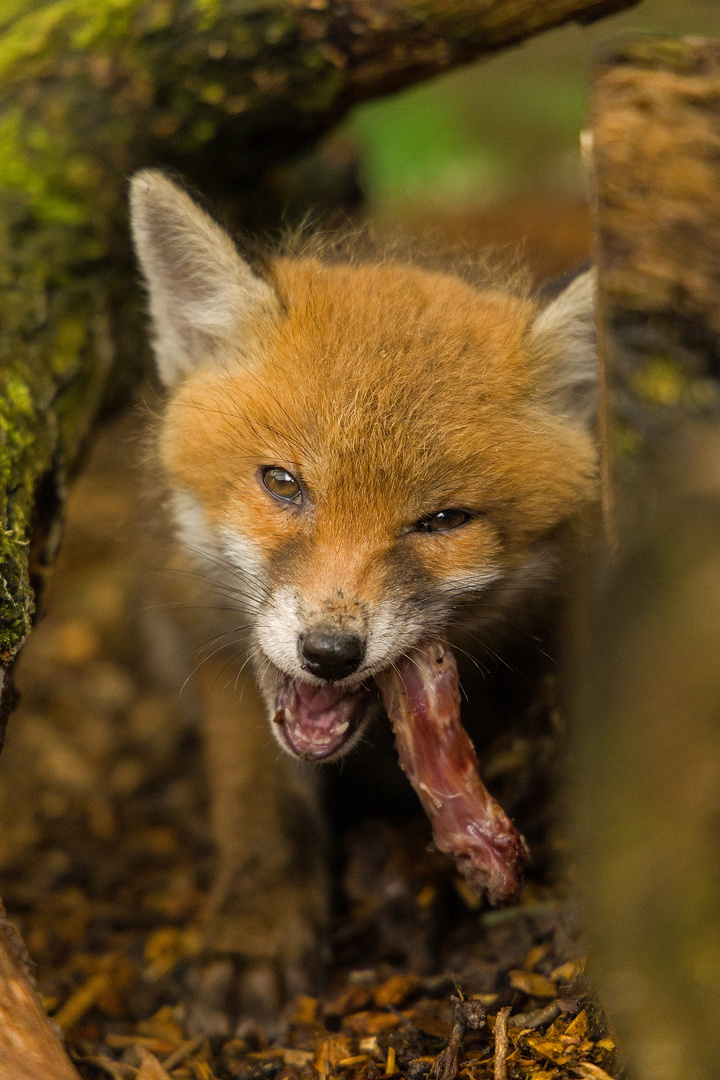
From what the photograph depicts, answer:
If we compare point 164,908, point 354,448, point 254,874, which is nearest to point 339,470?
point 354,448

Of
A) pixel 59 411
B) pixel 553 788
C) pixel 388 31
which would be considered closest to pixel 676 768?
pixel 553 788

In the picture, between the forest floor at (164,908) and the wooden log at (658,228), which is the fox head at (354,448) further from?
the forest floor at (164,908)

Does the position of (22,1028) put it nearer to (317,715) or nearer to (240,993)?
(317,715)

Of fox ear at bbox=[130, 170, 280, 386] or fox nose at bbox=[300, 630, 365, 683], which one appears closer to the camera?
fox nose at bbox=[300, 630, 365, 683]

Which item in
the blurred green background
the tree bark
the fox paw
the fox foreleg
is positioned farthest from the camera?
the blurred green background

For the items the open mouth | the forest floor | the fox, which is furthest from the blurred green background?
the open mouth

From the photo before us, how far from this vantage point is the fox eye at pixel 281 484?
8.61 feet

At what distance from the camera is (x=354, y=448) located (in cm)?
250

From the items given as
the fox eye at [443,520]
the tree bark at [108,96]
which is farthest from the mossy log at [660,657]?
the tree bark at [108,96]

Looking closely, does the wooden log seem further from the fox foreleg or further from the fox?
the fox foreleg

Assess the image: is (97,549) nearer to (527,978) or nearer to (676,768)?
→ (527,978)

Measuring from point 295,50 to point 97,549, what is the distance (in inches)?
114

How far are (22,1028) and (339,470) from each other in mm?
1457

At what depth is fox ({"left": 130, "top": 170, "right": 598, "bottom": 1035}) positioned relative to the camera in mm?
2494
